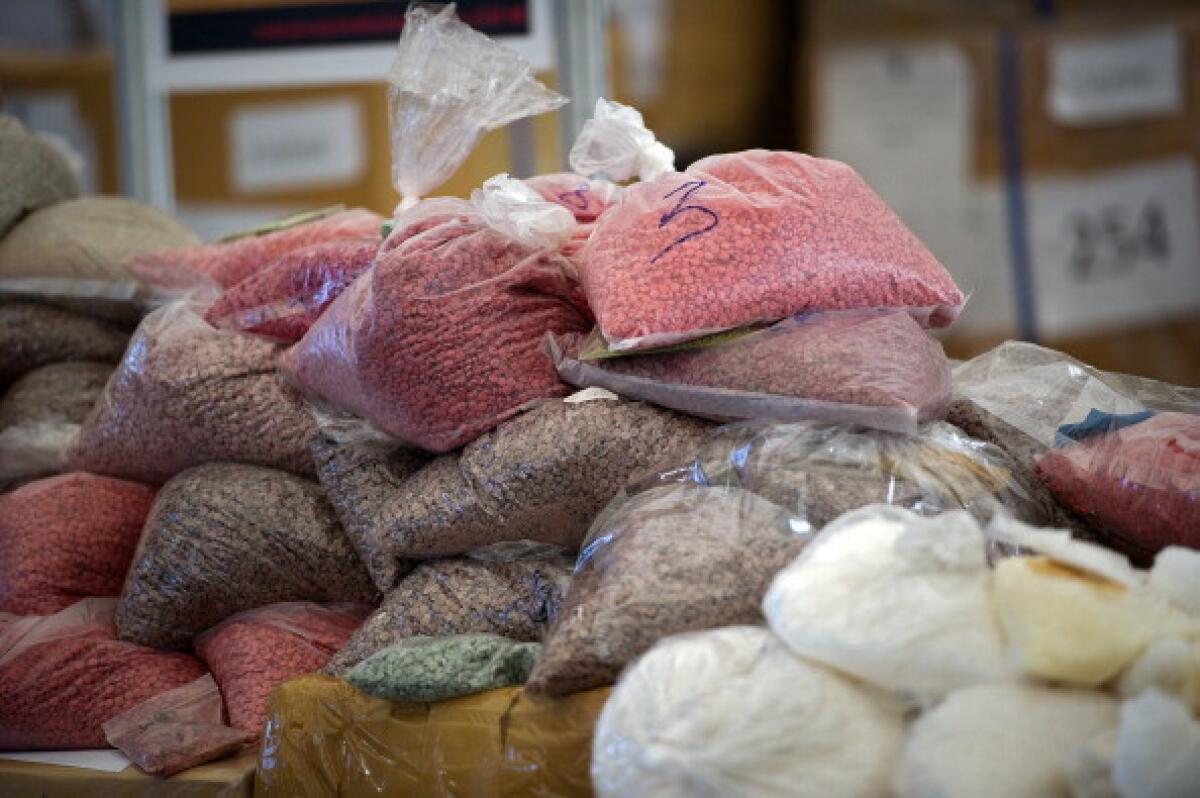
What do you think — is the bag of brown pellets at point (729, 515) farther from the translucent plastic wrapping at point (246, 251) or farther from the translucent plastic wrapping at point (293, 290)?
the translucent plastic wrapping at point (246, 251)

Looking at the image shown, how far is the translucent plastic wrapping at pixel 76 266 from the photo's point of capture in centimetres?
183

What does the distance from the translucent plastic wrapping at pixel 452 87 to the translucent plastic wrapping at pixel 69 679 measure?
572 millimetres

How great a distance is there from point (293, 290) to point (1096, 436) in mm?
877

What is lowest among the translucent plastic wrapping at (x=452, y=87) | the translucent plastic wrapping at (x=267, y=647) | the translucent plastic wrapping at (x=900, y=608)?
the translucent plastic wrapping at (x=267, y=647)

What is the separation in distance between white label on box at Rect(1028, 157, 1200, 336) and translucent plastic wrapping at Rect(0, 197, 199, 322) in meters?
1.99

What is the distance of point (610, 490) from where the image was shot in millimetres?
1249

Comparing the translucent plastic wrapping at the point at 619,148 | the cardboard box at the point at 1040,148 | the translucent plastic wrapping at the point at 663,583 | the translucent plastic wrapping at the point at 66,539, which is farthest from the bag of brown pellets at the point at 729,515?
the cardboard box at the point at 1040,148

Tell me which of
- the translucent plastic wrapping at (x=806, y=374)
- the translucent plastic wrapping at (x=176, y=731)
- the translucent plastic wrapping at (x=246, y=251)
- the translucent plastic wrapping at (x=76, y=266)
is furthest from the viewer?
the translucent plastic wrapping at (x=76, y=266)

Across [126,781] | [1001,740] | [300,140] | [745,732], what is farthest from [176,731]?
[300,140]

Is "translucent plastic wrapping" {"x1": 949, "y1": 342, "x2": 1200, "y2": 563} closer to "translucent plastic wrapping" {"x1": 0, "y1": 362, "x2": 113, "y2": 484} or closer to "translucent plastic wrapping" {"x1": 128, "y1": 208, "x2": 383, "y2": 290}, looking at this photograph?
"translucent plastic wrapping" {"x1": 128, "y1": 208, "x2": 383, "y2": 290}

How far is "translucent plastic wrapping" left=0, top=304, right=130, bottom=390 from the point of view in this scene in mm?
1833

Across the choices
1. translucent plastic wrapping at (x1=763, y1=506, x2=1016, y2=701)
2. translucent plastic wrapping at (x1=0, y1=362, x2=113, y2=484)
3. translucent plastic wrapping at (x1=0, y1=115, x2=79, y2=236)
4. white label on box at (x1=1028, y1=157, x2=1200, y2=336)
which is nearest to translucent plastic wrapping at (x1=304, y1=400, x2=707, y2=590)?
translucent plastic wrapping at (x1=763, y1=506, x2=1016, y2=701)

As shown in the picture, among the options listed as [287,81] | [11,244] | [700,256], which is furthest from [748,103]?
[700,256]

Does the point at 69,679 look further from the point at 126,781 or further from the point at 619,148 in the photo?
the point at 619,148
